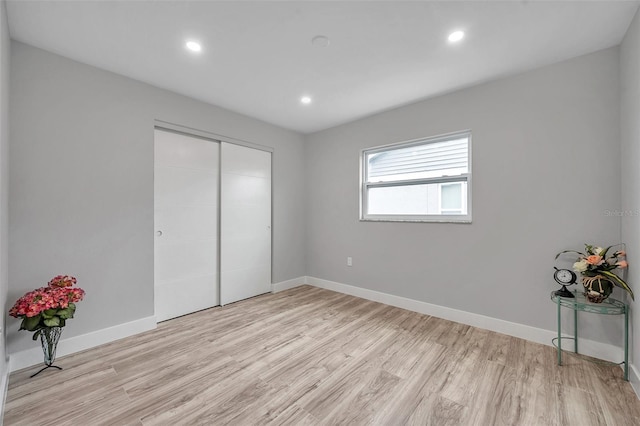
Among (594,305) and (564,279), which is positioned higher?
(564,279)

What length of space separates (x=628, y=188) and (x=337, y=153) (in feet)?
9.76

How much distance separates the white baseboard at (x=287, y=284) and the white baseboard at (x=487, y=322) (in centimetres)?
69

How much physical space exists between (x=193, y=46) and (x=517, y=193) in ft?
10.4

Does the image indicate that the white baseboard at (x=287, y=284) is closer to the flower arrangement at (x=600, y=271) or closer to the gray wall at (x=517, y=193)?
the gray wall at (x=517, y=193)

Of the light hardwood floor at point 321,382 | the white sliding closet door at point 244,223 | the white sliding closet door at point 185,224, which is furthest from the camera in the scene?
the white sliding closet door at point 244,223

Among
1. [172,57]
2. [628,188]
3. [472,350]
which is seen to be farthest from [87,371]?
[628,188]

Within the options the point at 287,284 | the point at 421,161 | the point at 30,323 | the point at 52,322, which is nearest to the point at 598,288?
the point at 421,161

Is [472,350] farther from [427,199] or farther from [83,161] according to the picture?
[83,161]

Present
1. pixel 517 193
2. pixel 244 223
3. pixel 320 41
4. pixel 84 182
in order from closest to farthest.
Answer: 1. pixel 320 41
2. pixel 84 182
3. pixel 517 193
4. pixel 244 223

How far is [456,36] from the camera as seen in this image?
78.0 inches

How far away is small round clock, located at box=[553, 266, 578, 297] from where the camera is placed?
84.3 inches

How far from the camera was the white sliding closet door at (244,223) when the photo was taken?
3426 mm

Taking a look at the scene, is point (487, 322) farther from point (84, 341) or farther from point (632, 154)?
point (84, 341)

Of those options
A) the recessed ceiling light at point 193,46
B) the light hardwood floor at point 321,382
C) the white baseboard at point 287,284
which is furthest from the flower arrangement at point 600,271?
the recessed ceiling light at point 193,46
